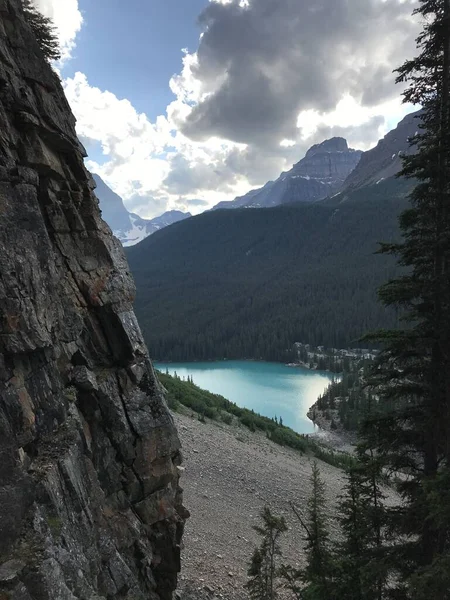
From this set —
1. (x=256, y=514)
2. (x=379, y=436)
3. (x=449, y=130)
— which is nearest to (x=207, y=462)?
(x=256, y=514)

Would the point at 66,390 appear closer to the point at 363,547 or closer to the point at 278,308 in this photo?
the point at 363,547

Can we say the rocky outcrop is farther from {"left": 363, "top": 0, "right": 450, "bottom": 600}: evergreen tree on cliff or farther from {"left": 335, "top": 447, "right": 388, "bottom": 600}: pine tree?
{"left": 363, "top": 0, "right": 450, "bottom": 600}: evergreen tree on cliff

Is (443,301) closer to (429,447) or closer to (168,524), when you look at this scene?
(429,447)

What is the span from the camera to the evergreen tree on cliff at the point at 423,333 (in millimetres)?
7133

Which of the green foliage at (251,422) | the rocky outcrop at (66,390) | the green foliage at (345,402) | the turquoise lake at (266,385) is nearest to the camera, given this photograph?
the rocky outcrop at (66,390)

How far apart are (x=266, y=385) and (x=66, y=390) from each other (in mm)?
72844

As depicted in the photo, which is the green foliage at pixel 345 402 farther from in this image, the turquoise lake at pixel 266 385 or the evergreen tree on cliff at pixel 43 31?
the evergreen tree on cliff at pixel 43 31

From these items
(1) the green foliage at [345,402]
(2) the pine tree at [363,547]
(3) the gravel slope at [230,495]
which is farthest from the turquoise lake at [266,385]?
(2) the pine tree at [363,547]

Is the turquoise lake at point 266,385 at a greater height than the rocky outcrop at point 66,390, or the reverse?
Result: the rocky outcrop at point 66,390

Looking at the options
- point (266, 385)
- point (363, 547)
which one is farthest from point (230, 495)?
point (266, 385)

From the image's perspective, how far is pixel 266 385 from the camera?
7762 centimetres

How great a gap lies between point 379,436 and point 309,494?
1569 centimetres

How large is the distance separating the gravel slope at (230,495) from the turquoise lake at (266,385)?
2726 cm

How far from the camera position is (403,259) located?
7941mm
